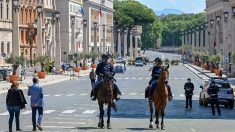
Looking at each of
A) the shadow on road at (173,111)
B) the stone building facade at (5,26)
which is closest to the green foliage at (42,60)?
the stone building facade at (5,26)

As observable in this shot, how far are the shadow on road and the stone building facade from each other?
212 feet

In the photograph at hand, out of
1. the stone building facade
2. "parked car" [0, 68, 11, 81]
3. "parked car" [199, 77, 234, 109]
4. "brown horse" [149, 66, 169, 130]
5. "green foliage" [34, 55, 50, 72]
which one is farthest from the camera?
the stone building facade

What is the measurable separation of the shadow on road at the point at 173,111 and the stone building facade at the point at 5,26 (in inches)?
2548

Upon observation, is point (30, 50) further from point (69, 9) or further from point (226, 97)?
point (226, 97)

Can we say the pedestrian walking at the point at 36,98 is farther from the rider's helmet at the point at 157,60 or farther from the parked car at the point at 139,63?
the parked car at the point at 139,63

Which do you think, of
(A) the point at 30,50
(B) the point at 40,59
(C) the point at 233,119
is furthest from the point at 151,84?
(A) the point at 30,50

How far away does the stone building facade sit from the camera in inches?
4400

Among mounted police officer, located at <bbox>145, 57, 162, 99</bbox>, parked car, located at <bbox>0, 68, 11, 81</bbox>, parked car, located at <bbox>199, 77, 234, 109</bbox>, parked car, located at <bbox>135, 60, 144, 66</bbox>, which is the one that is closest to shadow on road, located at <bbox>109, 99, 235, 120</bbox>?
parked car, located at <bbox>199, 77, 234, 109</bbox>

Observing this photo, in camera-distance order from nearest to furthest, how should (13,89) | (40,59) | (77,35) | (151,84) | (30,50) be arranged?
(13,89) → (151,84) → (40,59) → (30,50) → (77,35)

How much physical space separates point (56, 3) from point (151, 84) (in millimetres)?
141536

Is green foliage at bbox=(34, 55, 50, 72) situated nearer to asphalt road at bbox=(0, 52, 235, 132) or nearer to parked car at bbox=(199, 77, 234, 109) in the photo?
asphalt road at bbox=(0, 52, 235, 132)

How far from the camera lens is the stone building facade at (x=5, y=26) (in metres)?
112

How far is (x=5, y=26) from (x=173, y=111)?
74968mm

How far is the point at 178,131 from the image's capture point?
1081 inches
